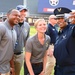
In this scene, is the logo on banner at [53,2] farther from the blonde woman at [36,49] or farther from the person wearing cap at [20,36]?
the blonde woman at [36,49]

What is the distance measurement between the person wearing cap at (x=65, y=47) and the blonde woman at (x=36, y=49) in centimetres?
65

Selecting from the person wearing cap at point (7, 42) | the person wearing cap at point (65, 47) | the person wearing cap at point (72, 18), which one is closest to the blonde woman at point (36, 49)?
the person wearing cap at point (7, 42)

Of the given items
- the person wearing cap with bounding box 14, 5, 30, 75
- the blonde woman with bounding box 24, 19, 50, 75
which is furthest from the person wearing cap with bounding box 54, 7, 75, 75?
the person wearing cap with bounding box 14, 5, 30, 75

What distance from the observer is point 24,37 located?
4.85 metres

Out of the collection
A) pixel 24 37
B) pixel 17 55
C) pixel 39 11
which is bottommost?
pixel 39 11

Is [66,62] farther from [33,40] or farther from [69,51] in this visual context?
[33,40]

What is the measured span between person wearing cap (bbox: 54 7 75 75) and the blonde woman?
25.5 inches

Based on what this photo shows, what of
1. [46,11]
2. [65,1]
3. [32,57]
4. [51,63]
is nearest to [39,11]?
[46,11]

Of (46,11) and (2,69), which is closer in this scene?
(2,69)

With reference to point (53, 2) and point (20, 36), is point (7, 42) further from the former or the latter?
point (53, 2)

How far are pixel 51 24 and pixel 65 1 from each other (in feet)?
77.1

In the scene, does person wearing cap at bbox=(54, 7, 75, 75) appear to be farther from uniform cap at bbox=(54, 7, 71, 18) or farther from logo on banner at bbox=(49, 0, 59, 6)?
logo on banner at bbox=(49, 0, 59, 6)

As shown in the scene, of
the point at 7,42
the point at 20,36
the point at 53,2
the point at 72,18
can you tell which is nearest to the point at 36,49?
the point at 7,42

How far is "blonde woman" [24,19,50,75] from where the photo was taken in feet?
13.6
